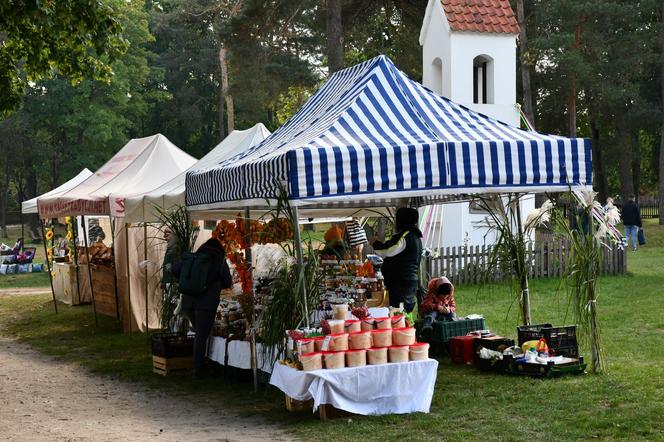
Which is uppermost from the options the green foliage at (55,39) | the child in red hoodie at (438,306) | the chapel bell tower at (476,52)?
the chapel bell tower at (476,52)

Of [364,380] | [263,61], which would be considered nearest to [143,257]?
[364,380]

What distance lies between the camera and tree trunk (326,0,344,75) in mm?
28875

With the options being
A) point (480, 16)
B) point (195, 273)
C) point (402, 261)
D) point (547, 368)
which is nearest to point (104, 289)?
point (195, 273)

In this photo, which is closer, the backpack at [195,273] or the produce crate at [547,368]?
the produce crate at [547,368]

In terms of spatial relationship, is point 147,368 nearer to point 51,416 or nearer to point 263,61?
point 51,416

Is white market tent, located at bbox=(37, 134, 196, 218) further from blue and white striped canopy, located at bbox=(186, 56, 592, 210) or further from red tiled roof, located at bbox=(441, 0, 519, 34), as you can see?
red tiled roof, located at bbox=(441, 0, 519, 34)

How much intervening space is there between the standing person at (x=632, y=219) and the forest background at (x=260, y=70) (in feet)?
24.1

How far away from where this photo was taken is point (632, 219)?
1185 inches

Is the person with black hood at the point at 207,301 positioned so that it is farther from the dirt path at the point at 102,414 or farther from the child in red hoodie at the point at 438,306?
the child in red hoodie at the point at 438,306

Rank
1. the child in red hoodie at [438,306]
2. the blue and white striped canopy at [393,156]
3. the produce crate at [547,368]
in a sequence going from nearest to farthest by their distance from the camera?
the blue and white striped canopy at [393,156] < the produce crate at [547,368] < the child in red hoodie at [438,306]

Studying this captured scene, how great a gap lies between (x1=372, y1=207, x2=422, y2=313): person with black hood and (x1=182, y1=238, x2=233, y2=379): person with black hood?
6.17ft

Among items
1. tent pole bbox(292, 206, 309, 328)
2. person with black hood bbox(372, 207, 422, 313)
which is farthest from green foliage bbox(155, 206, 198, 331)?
tent pole bbox(292, 206, 309, 328)

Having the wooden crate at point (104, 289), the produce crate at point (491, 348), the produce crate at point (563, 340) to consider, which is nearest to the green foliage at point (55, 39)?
the wooden crate at point (104, 289)

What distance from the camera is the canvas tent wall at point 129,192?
16.5m
